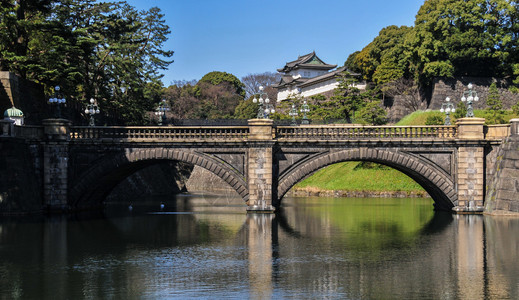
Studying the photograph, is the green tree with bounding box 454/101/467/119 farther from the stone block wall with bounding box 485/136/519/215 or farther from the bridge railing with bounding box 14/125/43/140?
the bridge railing with bounding box 14/125/43/140

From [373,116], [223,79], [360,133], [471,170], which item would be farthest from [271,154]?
[223,79]

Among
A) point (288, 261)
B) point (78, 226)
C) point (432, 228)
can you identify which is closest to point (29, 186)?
point (78, 226)

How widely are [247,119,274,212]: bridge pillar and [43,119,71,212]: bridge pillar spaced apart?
492 inches

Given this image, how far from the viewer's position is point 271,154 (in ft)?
132

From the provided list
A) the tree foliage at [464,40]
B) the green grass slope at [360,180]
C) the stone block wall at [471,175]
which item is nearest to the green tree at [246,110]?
the green grass slope at [360,180]

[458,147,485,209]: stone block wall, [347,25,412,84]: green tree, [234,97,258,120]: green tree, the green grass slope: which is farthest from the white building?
[458,147,485,209]: stone block wall

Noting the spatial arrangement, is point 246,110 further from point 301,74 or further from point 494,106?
point 494,106

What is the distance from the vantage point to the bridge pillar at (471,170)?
3959 centimetres

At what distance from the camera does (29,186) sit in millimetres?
38812

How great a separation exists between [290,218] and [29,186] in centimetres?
1719

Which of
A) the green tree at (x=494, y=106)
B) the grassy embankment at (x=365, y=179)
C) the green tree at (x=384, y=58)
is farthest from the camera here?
the green tree at (x=384, y=58)

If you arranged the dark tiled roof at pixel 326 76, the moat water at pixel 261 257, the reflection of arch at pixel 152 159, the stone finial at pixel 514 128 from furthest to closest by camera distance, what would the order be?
the dark tiled roof at pixel 326 76 < the reflection of arch at pixel 152 159 < the stone finial at pixel 514 128 < the moat water at pixel 261 257

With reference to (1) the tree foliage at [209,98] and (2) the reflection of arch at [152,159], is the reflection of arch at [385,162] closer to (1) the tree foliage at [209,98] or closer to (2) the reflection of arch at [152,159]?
(2) the reflection of arch at [152,159]

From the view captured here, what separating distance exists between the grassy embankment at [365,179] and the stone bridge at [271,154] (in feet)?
68.0
